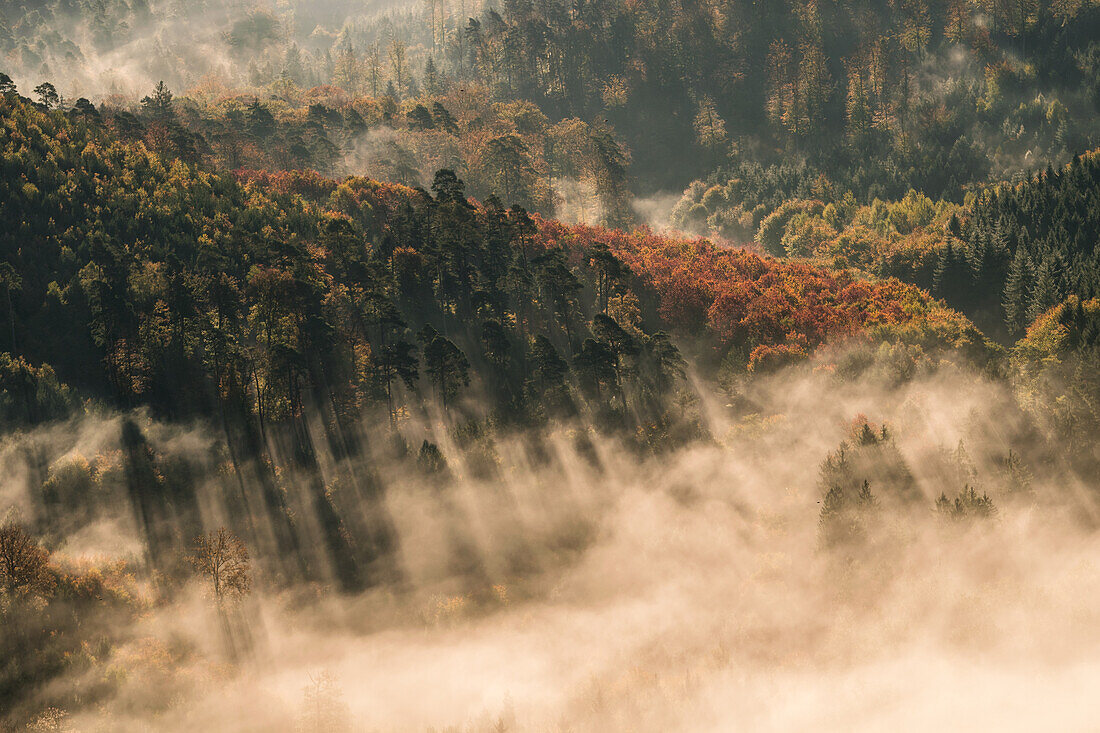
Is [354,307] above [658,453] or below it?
above

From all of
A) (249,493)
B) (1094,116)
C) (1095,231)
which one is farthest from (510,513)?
(1094,116)

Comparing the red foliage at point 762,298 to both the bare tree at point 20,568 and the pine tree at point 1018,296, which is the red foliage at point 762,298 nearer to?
the pine tree at point 1018,296

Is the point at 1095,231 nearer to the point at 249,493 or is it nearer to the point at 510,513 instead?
the point at 510,513

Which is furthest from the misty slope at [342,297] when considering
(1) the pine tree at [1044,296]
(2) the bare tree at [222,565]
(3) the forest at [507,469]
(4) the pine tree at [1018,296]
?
(2) the bare tree at [222,565]

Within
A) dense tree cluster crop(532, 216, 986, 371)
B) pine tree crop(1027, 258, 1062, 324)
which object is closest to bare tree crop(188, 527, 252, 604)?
dense tree cluster crop(532, 216, 986, 371)

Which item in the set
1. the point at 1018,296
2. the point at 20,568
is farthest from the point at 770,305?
the point at 20,568

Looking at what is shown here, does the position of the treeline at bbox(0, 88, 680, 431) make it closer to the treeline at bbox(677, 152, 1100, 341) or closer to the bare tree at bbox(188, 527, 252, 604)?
the bare tree at bbox(188, 527, 252, 604)

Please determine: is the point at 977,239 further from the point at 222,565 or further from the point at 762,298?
the point at 222,565
